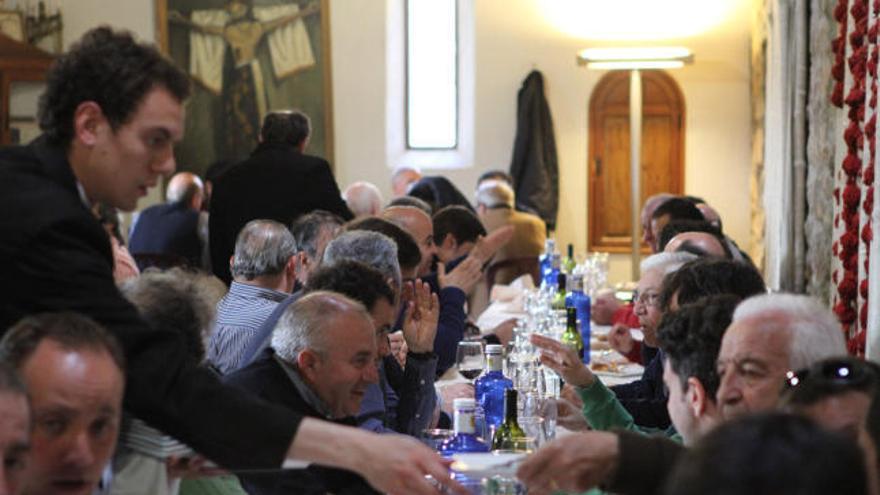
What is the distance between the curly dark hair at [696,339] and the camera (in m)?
2.92

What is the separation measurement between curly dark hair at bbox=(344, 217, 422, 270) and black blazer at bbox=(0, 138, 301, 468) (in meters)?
2.80

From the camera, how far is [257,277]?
489 cm

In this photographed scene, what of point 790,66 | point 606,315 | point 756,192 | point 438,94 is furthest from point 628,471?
point 438,94

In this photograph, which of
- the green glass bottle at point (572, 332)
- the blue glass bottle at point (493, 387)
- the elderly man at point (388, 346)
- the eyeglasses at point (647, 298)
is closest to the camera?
the elderly man at point (388, 346)

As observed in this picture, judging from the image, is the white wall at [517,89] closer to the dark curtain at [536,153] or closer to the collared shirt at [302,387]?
the dark curtain at [536,153]

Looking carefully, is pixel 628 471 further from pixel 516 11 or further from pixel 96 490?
pixel 516 11

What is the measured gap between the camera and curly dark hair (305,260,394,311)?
Answer: 12.5 feet

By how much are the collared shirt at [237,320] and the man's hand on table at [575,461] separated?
2143 mm

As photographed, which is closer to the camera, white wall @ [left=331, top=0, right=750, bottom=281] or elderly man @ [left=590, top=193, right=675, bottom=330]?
elderly man @ [left=590, top=193, right=675, bottom=330]

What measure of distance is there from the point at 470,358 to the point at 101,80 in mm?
2350

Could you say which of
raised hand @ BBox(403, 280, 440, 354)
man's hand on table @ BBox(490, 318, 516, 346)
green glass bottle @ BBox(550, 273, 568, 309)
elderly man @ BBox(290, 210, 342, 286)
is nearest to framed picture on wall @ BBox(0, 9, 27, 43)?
green glass bottle @ BBox(550, 273, 568, 309)

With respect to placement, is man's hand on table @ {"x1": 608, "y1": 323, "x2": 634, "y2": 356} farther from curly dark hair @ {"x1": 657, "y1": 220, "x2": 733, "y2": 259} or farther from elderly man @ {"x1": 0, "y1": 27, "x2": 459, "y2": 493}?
elderly man @ {"x1": 0, "y1": 27, "x2": 459, "y2": 493}

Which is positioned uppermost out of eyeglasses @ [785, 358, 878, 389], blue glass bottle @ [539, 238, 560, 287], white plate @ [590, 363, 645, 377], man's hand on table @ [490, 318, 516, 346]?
eyeglasses @ [785, 358, 878, 389]

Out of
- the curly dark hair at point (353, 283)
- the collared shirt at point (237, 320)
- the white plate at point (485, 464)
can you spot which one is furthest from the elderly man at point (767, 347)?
the collared shirt at point (237, 320)
